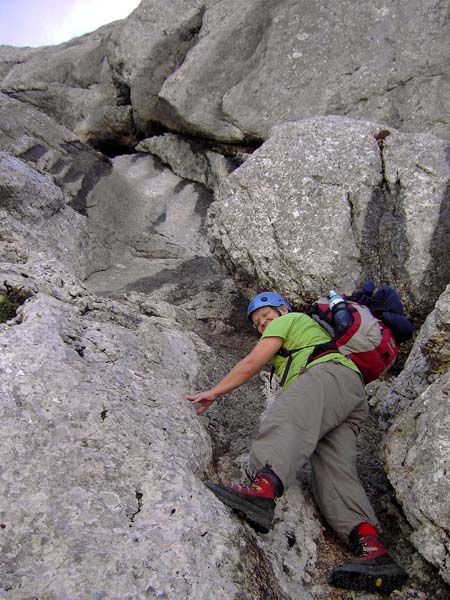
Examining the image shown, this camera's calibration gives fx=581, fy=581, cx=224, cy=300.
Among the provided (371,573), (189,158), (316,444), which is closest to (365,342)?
(316,444)

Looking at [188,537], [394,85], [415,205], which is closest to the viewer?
[188,537]

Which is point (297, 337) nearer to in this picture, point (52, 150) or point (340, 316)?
point (340, 316)

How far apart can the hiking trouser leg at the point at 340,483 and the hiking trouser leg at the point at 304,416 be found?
0.20 meters

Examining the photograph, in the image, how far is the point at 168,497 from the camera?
16.2ft

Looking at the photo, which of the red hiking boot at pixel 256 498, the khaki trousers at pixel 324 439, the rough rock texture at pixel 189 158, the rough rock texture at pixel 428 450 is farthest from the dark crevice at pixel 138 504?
the rough rock texture at pixel 189 158

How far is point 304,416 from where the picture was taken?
5773 mm

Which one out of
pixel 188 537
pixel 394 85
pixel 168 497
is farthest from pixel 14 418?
pixel 394 85

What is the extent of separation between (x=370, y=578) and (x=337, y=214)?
6.17m

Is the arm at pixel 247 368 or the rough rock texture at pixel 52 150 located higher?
the rough rock texture at pixel 52 150

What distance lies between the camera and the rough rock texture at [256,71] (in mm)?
15703

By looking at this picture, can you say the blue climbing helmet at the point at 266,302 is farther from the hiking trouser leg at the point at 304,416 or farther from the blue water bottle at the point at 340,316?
the hiking trouser leg at the point at 304,416

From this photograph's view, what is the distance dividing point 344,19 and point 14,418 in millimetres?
15250

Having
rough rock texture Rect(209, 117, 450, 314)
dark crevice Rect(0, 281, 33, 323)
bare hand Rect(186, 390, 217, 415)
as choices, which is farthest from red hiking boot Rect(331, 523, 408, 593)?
rough rock texture Rect(209, 117, 450, 314)

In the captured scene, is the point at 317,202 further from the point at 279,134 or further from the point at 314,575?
the point at 314,575
